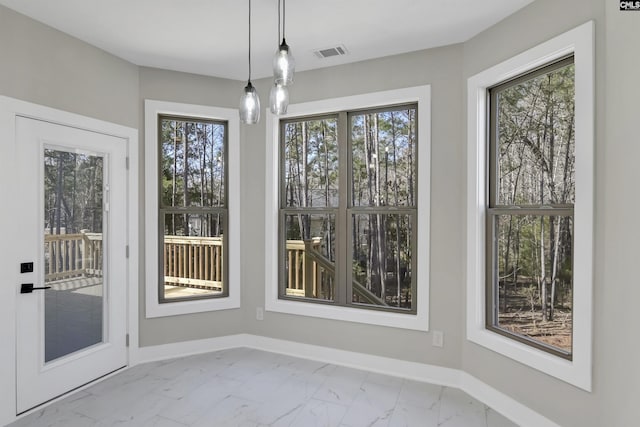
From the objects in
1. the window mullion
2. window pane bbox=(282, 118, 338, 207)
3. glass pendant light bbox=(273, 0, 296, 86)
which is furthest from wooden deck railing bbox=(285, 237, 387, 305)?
glass pendant light bbox=(273, 0, 296, 86)

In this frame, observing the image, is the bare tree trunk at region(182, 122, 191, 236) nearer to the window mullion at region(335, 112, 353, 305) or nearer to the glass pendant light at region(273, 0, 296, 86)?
the window mullion at region(335, 112, 353, 305)

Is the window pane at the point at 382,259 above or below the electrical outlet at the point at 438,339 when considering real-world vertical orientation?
above

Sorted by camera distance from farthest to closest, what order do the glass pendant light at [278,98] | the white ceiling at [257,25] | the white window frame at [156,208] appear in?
the white window frame at [156,208], the white ceiling at [257,25], the glass pendant light at [278,98]

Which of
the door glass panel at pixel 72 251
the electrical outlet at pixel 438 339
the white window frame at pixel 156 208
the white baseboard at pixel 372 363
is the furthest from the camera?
the white window frame at pixel 156 208

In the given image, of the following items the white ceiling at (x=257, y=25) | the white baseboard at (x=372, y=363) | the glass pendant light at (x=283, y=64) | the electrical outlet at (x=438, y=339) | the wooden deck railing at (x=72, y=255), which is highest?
the white ceiling at (x=257, y=25)

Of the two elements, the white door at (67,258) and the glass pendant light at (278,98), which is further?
the white door at (67,258)

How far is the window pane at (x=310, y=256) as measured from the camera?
3820 mm

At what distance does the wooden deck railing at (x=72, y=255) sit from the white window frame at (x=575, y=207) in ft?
10.2

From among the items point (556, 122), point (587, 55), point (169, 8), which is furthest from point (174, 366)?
point (587, 55)

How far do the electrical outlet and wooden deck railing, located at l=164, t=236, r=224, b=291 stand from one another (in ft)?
7.20

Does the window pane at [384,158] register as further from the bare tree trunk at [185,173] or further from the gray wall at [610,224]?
the bare tree trunk at [185,173]

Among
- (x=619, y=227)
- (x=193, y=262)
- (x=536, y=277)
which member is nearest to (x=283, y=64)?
(x=619, y=227)

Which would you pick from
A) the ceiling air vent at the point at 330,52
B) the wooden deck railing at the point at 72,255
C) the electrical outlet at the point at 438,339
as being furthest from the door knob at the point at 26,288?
the electrical outlet at the point at 438,339

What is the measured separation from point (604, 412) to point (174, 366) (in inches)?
128
